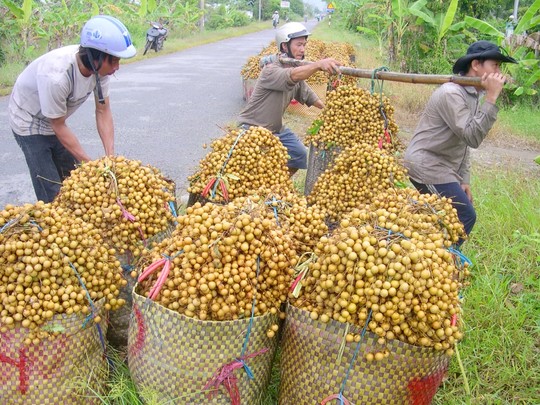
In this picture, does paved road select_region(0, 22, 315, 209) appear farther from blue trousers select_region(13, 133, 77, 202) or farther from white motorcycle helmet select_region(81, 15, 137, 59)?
blue trousers select_region(13, 133, 77, 202)

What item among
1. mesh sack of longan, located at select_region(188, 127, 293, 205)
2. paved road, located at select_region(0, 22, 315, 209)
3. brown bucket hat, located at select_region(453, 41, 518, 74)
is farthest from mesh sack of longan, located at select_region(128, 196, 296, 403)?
brown bucket hat, located at select_region(453, 41, 518, 74)

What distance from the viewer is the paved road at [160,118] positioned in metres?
6.48

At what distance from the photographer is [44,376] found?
7.01 feet

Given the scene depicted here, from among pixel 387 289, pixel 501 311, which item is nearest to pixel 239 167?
pixel 387 289

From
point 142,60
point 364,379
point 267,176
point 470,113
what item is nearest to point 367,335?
point 364,379

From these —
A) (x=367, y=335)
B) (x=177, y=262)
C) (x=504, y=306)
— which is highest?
(x=177, y=262)

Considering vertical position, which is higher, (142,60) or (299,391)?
(299,391)

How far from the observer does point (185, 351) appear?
206cm

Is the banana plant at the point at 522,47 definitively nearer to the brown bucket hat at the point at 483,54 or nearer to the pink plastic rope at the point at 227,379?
the brown bucket hat at the point at 483,54

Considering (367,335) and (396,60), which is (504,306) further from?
(396,60)

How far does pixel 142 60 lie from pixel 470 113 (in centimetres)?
1533

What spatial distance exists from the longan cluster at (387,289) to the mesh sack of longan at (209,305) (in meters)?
0.23

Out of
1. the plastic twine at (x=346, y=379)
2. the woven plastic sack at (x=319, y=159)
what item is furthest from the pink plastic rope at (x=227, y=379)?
the woven plastic sack at (x=319, y=159)

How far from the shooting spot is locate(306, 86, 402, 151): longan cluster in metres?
4.18
